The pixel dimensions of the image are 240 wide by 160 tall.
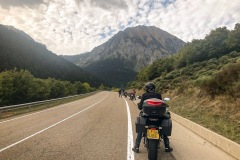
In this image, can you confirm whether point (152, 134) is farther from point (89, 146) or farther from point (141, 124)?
point (89, 146)

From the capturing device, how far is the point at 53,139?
835cm

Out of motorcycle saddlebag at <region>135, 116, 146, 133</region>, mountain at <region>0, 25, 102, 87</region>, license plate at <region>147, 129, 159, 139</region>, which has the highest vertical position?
mountain at <region>0, 25, 102, 87</region>

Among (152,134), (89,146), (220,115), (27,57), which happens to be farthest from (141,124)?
(27,57)

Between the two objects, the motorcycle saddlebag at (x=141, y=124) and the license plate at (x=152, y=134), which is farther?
the motorcycle saddlebag at (x=141, y=124)

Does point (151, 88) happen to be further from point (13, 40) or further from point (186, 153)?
point (13, 40)

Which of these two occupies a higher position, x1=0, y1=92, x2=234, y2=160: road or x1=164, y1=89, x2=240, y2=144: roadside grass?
x1=164, y1=89, x2=240, y2=144: roadside grass

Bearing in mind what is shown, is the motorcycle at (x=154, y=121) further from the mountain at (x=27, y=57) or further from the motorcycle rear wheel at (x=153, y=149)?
→ the mountain at (x=27, y=57)

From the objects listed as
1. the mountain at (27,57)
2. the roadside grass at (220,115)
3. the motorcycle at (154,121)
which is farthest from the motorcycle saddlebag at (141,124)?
the mountain at (27,57)

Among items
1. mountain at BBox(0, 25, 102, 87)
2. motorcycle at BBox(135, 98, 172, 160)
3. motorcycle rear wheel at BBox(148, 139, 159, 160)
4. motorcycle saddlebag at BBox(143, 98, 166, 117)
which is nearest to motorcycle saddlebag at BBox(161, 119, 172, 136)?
motorcycle at BBox(135, 98, 172, 160)

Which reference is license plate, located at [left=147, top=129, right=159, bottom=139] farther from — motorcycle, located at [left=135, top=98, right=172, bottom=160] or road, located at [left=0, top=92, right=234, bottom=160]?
road, located at [left=0, top=92, right=234, bottom=160]

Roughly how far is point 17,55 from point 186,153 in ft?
514

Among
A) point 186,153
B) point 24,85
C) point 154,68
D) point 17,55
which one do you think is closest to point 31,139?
point 186,153

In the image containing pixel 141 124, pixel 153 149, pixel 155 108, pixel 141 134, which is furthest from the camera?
pixel 141 134

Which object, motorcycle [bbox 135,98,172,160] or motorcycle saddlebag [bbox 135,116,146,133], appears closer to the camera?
motorcycle [bbox 135,98,172,160]
